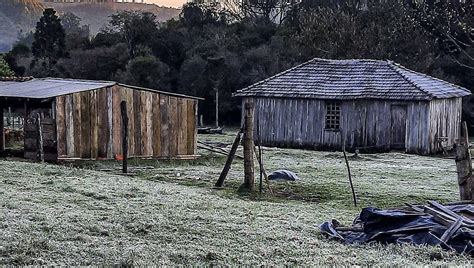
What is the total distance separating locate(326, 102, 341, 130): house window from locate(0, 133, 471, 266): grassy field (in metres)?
11.6

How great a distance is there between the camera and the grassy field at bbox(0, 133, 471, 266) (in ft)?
29.9

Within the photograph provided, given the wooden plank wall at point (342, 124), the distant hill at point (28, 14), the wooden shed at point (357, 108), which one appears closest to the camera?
the wooden plank wall at point (342, 124)

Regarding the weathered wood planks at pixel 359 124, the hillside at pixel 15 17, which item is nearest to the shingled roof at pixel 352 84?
the weathered wood planks at pixel 359 124

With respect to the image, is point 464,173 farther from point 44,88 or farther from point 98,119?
point 44,88

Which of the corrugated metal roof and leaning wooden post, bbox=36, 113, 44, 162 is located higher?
the corrugated metal roof

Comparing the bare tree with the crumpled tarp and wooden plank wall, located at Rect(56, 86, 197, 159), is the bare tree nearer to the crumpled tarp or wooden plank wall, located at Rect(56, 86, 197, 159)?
wooden plank wall, located at Rect(56, 86, 197, 159)

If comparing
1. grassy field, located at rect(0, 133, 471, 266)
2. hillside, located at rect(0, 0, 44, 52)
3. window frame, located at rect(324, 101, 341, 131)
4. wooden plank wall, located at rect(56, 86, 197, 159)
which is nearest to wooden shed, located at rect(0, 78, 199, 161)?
wooden plank wall, located at rect(56, 86, 197, 159)

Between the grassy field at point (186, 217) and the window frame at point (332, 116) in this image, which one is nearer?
the grassy field at point (186, 217)

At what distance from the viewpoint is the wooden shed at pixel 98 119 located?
74.7 feet

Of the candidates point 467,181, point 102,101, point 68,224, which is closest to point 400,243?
point 467,181

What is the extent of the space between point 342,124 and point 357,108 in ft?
3.41

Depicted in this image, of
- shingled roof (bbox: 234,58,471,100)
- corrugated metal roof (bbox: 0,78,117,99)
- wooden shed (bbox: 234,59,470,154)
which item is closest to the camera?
corrugated metal roof (bbox: 0,78,117,99)

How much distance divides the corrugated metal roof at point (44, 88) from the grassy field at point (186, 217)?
3885 mm

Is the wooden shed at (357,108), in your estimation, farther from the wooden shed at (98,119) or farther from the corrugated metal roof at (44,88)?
the corrugated metal roof at (44,88)
